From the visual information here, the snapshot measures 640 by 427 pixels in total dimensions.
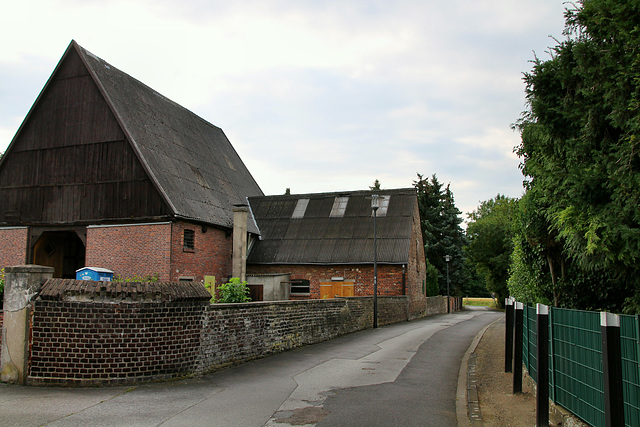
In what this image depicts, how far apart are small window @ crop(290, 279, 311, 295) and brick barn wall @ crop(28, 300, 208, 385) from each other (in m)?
20.0

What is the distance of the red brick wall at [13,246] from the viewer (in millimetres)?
24172

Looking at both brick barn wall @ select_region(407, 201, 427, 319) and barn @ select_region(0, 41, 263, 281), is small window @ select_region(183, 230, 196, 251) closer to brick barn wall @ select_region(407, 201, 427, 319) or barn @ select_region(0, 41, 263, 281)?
barn @ select_region(0, 41, 263, 281)

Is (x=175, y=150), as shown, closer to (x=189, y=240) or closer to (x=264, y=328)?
(x=189, y=240)

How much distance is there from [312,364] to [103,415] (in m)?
5.68

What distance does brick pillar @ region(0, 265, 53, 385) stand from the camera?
926 centimetres

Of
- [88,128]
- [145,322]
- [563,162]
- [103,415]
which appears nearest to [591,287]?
[563,162]

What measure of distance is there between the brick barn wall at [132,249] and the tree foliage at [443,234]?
127 feet

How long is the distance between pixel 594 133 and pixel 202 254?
18.8 meters

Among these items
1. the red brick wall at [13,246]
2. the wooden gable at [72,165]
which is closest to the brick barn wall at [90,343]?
the wooden gable at [72,165]

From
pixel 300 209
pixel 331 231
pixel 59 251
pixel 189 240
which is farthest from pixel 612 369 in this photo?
pixel 300 209

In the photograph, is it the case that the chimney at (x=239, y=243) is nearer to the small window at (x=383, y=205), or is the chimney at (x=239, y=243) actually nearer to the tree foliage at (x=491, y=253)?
the small window at (x=383, y=205)

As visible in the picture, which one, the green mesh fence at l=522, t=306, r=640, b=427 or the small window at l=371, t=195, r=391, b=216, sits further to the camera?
the small window at l=371, t=195, r=391, b=216

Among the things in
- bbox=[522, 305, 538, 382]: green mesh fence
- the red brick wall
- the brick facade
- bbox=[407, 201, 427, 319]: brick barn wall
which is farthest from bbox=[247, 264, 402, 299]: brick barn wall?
bbox=[522, 305, 538, 382]: green mesh fence

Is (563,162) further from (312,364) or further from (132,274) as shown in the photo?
(132,274)
